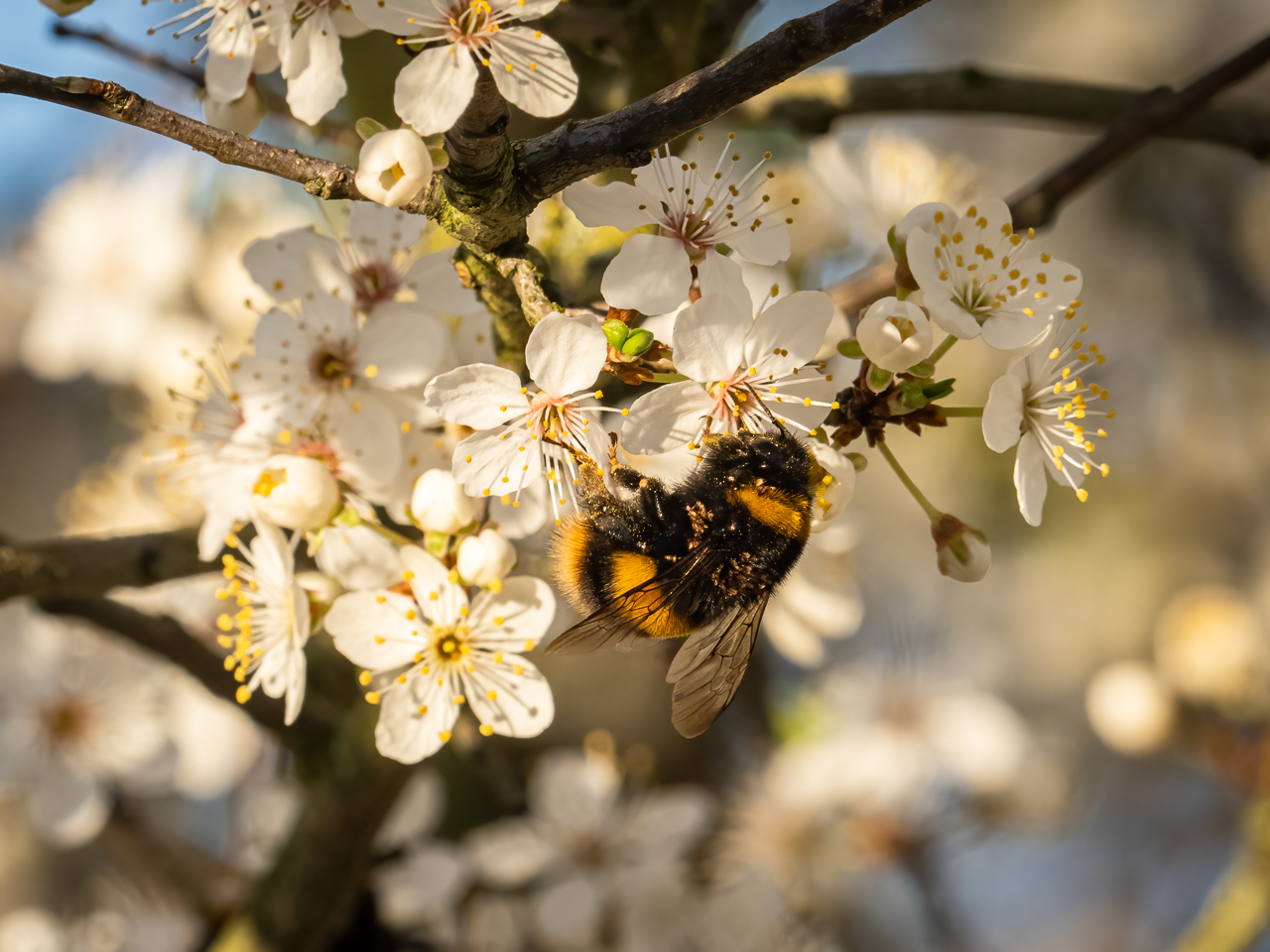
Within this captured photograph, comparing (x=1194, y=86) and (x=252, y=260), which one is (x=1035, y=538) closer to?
(x=1194, y=86)

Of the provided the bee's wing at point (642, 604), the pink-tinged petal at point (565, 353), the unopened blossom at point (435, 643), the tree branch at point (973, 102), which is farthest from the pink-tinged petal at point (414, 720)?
the tree branch at point (973, 102)

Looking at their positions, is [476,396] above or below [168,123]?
below

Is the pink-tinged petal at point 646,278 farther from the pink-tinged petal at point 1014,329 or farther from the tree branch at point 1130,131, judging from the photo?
the tree branch at point 1130,131

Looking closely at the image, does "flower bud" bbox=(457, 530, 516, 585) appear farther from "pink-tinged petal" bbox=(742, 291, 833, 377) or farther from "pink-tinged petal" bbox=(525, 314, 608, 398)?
"pink-tinged petal" bbox=(742, 291, 833, 377)

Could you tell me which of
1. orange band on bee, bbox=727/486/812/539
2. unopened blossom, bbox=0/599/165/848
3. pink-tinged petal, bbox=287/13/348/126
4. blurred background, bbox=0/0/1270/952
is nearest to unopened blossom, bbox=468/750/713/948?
blurred background, bbox=0/0/1270/952

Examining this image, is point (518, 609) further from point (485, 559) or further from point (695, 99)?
point (695, 99)

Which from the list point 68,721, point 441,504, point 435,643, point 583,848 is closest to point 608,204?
point 441,504
